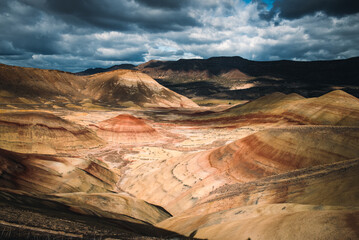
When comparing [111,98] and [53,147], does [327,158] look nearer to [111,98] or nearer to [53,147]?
[53,147]

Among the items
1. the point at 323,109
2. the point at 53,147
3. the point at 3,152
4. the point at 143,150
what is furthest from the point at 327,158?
the point at 323,109

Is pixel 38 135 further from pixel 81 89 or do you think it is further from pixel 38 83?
pixel 81 89

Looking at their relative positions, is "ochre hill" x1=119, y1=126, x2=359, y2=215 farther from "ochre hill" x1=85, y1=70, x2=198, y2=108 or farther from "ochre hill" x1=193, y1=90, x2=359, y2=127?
"ochre hill" x1=85, y1=70, x2=198, y2=108

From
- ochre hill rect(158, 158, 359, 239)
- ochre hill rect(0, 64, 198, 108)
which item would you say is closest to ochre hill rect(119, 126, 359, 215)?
ochre hill rect(158, 158, 359, 239)

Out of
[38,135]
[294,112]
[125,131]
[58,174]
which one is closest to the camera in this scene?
[58,174]

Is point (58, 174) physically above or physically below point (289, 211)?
below

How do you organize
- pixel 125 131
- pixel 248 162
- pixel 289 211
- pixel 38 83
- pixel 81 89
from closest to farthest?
pixel 289 211, pixel 248 162, pixel 125 131, pixel 38 83, pixel 81 89

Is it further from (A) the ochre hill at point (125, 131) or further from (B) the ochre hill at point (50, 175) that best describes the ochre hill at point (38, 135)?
(B) the ochre hill at point (50, 175)

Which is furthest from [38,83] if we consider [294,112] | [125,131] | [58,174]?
[58,174]

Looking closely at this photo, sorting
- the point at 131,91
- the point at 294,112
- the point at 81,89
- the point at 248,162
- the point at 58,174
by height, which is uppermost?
the point at 81,89
